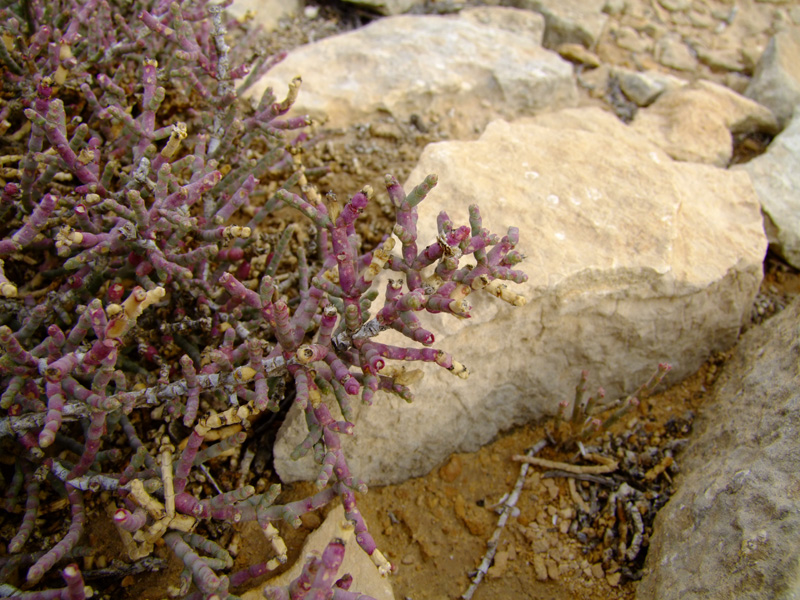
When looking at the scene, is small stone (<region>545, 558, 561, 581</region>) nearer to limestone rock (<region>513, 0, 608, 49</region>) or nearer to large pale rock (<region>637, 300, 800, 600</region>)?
large pale rock (<region>637, 300, 800, 600</region>)

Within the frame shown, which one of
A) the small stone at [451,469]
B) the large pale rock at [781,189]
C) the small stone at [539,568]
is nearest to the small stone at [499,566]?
the small stone at [539,568]

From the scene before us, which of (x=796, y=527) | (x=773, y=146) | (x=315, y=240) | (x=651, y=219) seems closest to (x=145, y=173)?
(x=315, y=240)

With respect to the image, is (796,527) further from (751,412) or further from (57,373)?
(57,373)

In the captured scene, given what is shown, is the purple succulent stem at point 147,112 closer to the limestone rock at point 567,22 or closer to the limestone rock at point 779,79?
the limestone rock at point 567,22

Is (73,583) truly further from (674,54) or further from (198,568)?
(674,54)

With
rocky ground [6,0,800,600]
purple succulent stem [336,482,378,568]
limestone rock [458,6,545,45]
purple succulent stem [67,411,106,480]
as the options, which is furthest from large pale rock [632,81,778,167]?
purple succulent stem [67,411,106,480]

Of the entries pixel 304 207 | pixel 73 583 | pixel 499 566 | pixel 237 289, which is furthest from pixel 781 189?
pixel 73 583
